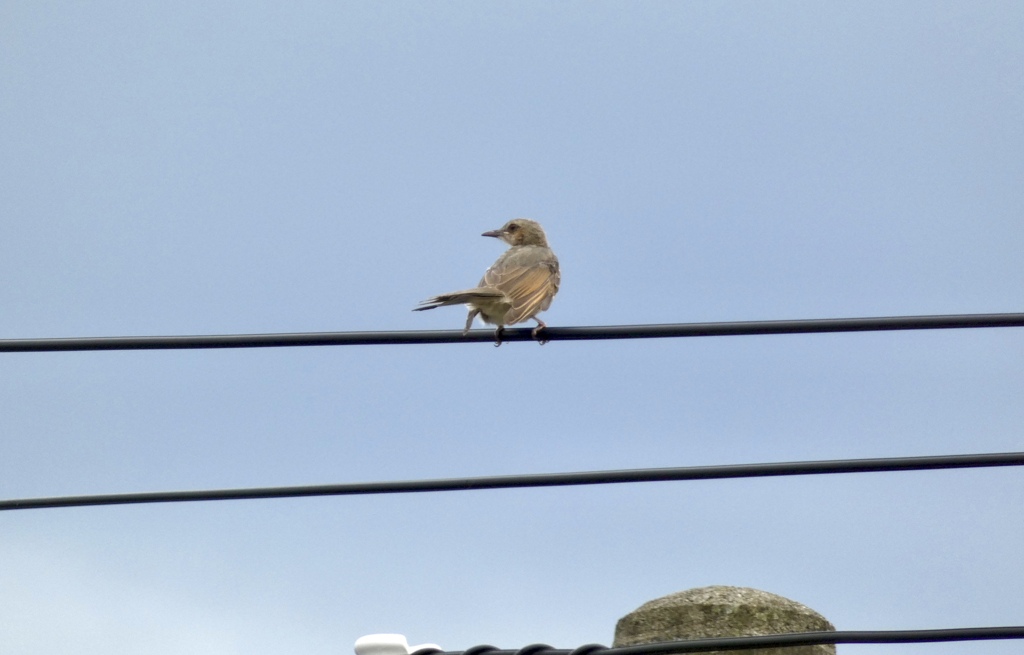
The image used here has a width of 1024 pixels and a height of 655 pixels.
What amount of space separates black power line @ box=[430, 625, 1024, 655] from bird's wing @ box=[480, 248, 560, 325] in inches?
154

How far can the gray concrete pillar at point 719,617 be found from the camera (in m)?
5.32

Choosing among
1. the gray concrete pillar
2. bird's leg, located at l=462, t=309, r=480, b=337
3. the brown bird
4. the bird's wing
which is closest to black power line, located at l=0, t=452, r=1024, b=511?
the gray concrete pillar

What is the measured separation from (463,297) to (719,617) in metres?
3.75

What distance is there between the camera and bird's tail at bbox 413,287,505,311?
830cm

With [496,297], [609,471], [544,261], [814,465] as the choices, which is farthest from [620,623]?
[544,261]

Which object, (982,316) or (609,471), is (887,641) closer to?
(609,471)

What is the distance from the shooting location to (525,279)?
30.6 feet

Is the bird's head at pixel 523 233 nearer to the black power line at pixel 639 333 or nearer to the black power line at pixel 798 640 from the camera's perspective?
the black power line at pixel 639 333

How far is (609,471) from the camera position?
207 inches

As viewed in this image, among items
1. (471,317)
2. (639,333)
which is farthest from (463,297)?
(639,333)

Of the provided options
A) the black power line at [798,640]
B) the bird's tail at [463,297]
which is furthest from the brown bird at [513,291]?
the black power line at [798,640]

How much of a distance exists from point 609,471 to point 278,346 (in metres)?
1.75

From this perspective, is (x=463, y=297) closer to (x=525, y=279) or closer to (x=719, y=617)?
(x=525, y=279)

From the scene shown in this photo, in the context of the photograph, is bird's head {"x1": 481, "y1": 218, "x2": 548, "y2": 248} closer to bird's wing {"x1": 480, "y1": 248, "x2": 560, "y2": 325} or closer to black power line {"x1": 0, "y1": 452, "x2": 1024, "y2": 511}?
bird's wing {"x1": 480, "y1": 248, "x2": 560, "y2": 325}
